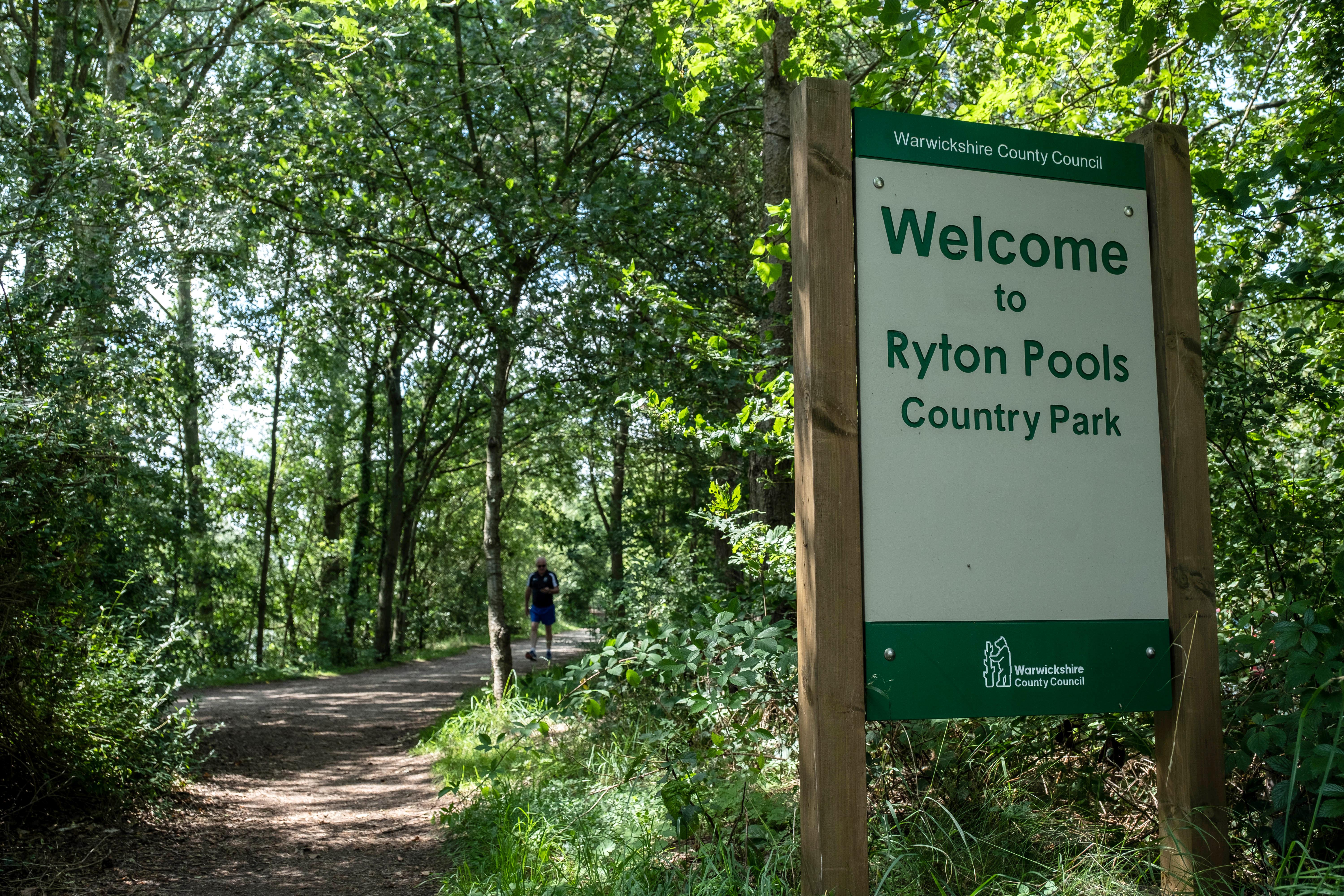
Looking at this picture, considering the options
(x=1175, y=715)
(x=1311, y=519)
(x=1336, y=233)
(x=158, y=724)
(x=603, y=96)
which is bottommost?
(x=158, y=724)

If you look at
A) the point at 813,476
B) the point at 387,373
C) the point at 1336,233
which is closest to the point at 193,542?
the point at 387,373

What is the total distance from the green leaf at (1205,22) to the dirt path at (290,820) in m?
5.59

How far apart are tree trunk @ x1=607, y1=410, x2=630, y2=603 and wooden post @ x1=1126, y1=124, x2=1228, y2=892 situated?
6.91m

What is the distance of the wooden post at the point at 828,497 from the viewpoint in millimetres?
2652

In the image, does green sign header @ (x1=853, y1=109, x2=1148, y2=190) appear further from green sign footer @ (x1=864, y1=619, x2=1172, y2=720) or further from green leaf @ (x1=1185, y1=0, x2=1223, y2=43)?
green sign footer @ (x1=864, y1=619, x2=1172, y2=720)

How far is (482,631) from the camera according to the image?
1308 inches

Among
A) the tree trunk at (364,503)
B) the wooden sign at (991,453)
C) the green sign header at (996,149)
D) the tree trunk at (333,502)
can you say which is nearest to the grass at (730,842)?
the wooden sign at (991,453)

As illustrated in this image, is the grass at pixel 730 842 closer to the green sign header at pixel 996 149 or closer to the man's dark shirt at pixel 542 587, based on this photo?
the green sign header at pixel 996 149

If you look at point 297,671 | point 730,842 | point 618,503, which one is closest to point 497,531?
point 730,842

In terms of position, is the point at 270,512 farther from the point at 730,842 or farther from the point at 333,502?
the point at 730,842

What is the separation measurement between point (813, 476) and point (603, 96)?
29.2 feet

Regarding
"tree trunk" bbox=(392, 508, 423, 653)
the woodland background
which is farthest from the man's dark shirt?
"tree trunk" bbox=(392, 508, 423, 653)

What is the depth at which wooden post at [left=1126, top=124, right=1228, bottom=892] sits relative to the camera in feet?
9.44

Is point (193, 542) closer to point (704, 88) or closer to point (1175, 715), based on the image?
point (704, 88)
